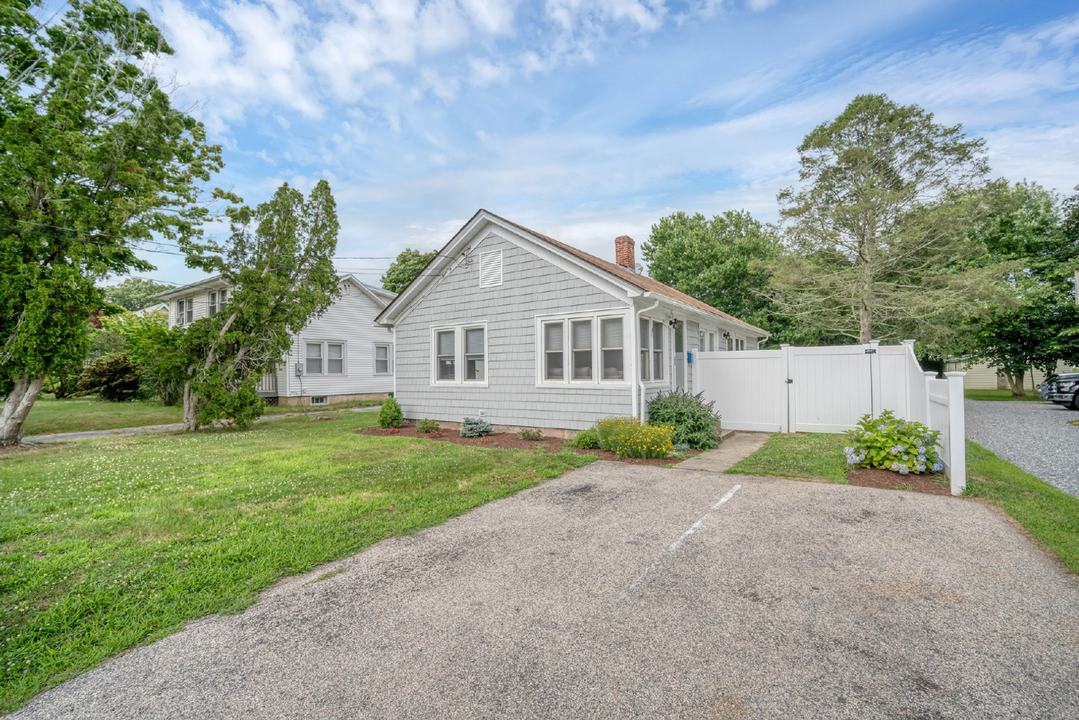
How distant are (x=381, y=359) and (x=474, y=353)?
42.6 ft

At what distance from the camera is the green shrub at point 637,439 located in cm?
842

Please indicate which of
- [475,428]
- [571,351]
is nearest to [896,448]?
[571,351]

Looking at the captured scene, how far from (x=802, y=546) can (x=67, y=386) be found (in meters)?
30.7

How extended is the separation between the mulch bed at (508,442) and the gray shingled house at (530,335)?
19.2 inches

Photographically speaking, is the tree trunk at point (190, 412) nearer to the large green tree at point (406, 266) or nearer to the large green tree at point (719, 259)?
the large green tree at point (719, 259)

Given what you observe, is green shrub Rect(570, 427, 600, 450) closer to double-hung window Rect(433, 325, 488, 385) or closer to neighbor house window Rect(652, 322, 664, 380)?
neighbor house window Rect(652, 322, 664, 380)

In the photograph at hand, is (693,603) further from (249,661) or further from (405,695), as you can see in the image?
(249,661)

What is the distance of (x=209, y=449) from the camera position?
387 inches

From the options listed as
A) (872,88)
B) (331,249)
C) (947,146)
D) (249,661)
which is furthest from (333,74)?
(947,146)

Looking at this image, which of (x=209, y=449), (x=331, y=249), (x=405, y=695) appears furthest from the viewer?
(x=331, y=249)

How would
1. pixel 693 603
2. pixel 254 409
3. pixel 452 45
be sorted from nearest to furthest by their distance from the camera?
pixel 693 603 < pixel 452 45 < pixel 254 409

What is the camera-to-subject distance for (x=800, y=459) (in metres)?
7.98

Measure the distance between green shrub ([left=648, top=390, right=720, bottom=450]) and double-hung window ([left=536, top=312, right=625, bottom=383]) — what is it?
1062mm

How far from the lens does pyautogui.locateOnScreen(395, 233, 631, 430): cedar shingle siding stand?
10.2 m
